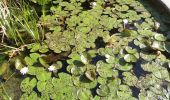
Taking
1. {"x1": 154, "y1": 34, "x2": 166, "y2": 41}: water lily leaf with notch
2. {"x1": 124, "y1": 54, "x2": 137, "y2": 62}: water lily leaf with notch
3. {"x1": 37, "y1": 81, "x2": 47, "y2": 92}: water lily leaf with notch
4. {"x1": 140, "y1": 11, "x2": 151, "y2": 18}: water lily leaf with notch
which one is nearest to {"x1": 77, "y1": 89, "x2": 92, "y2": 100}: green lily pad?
{"x1": 37, "y1": 81, "x2": 47, "y2": 92}: water lily leaf with notch

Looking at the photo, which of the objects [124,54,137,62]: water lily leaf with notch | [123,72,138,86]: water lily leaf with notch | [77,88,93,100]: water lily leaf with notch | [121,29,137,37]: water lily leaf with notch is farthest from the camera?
[121,29,137,37]: water lily leaf with notch

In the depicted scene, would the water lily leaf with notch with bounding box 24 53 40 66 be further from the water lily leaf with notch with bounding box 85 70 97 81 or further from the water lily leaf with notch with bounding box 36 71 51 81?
the water lily leaf with notch with bounding box 85 70 97 81

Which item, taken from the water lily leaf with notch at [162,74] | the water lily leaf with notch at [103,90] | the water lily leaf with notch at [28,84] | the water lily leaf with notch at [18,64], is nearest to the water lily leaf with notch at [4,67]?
the water lily leaf with notch at [18,64]

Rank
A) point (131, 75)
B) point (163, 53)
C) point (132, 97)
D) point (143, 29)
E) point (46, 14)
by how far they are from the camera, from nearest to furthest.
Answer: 1. point (132, 97)
2. point (131, 75)
3. point (163, 53)
4. point (143, 29)
5. point (46, 14)

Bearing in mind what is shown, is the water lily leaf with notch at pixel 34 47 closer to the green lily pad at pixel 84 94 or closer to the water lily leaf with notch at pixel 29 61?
the water lily leaf with notch at pixel 29 61

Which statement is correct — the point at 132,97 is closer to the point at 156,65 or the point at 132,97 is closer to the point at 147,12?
the point at 156,65

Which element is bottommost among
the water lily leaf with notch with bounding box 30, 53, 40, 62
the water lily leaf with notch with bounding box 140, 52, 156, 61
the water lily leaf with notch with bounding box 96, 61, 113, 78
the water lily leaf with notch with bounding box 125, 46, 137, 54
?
the water lily leaf with notch with bounding box 30, 53, 40, 62

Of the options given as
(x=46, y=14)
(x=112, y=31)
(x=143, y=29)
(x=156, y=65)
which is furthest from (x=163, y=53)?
(x=46, y=14)
